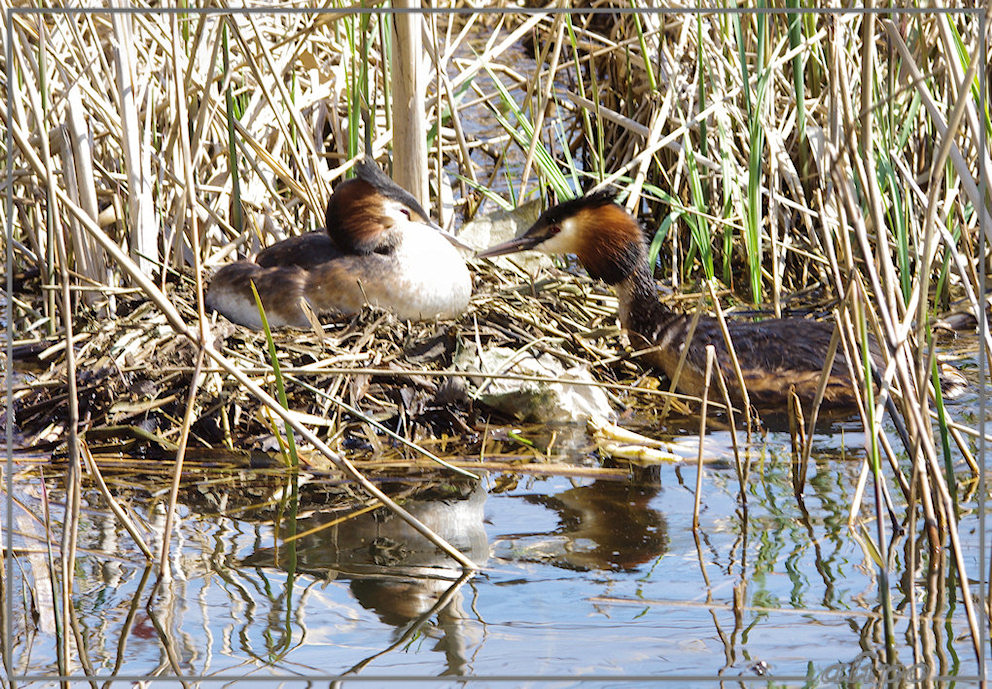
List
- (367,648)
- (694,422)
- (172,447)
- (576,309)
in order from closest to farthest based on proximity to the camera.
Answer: (367,648) < (172,447) < (694,422) < (576,309)

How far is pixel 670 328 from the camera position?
4.18m

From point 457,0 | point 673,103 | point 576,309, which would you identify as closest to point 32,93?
point 576,309

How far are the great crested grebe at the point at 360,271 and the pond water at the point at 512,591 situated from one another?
0.97 m

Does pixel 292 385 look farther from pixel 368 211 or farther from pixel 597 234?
pixel 597 234

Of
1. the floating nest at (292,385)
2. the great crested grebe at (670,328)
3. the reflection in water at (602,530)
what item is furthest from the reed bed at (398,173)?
the reflection in water at (602,530)

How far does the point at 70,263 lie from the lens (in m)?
4.89

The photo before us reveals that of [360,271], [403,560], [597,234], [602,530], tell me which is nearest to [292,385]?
[360,271]

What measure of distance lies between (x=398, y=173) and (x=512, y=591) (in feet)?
7.10

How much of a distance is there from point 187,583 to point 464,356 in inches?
58.7

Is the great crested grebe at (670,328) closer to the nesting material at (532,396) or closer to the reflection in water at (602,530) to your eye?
the nesting material at (532,396)

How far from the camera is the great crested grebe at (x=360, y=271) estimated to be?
4.15 meters

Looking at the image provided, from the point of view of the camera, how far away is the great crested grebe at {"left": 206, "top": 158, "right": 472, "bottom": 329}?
415cm

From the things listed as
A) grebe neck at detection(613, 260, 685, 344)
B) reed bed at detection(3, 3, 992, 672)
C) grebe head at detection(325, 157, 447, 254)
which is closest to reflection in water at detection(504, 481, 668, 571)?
reed bed at detection(3, 3, 992, 672)

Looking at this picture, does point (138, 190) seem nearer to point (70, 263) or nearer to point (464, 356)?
point (70, 263)
